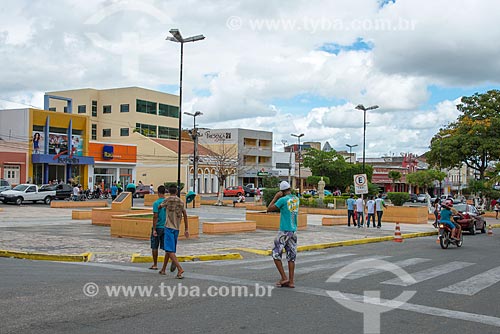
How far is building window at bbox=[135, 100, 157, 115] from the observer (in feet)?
267

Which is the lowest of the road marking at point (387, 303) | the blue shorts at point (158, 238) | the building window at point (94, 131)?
the road marking at point (387, 303)

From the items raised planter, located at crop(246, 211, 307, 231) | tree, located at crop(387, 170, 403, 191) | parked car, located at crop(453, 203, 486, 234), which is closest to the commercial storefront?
raised planter, located at crop(246, 211, 307, 231)

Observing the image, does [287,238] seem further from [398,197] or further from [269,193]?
[269,193]

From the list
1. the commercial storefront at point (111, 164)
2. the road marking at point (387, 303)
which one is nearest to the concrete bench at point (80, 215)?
the road marking at point (387, 303)

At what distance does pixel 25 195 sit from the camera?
4156cm

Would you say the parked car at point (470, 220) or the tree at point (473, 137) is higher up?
the tree at point (473, 137)

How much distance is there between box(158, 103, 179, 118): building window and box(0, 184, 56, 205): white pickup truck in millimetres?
42374

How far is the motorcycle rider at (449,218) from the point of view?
17.7 meters

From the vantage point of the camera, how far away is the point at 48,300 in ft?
27.3

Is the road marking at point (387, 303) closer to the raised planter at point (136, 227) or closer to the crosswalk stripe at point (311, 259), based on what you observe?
the crosswalk stripe at point (311, 259)

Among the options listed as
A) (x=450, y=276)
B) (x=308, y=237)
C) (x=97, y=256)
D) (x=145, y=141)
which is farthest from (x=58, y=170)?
(x=450, y=276)

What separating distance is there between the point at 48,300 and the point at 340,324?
421 cm

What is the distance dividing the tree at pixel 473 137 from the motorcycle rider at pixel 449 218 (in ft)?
94.7

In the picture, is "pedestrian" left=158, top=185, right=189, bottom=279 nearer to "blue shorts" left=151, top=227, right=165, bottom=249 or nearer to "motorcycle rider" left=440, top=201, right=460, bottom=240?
"blue shorts" left=151, top=227, right=165, bottom=249
